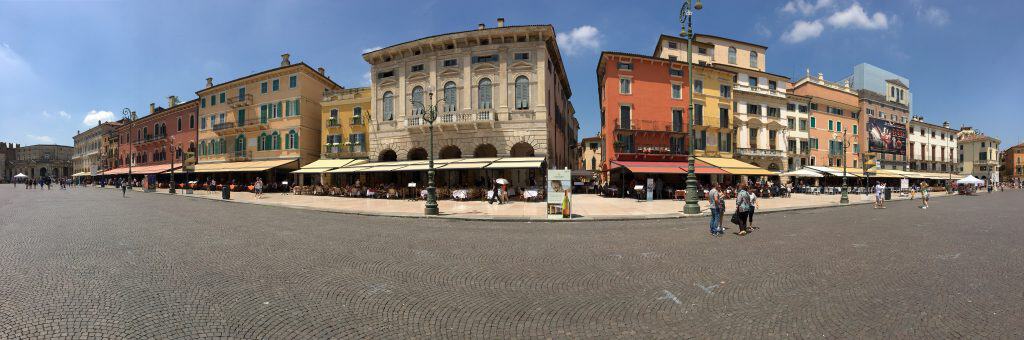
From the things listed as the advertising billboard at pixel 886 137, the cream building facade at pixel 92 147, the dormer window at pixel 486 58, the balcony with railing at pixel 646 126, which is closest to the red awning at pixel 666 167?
the balcony with railing at pixel 646 126

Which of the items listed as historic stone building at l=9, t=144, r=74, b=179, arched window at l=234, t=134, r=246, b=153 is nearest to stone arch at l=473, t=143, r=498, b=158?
arched window at l=234, t=134, r=246, b=153

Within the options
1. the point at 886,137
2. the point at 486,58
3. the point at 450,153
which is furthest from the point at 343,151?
the point at 886,137

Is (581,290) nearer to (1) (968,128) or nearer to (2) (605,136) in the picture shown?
(2) (605,136)

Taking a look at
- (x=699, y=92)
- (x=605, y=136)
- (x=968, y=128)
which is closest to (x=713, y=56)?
(x=699, y=92)

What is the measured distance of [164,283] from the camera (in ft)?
16.5

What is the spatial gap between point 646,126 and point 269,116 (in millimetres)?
32566

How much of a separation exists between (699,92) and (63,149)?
152428mm

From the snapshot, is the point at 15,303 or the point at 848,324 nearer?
the point at 848,324

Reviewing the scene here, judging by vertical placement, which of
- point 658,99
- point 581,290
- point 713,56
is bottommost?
point 581,290

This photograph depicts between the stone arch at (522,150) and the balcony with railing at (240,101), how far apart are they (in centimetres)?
2573

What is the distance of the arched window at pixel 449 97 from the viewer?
85.7 feet

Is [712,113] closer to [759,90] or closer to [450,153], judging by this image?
[759,90]

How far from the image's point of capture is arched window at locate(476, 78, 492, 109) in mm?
25562

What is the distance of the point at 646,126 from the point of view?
28.9 meters
